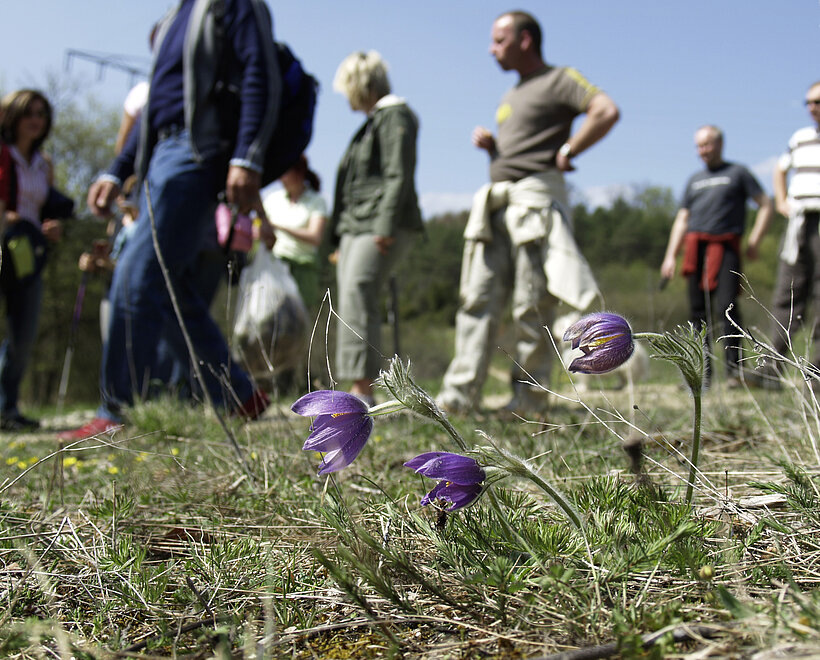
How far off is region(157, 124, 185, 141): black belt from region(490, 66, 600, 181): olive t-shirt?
1.74 meters

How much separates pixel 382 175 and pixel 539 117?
0.98 meters

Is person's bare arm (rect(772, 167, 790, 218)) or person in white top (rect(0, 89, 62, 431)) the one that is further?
person's bare arm (rect(772, 167, 790, 218))

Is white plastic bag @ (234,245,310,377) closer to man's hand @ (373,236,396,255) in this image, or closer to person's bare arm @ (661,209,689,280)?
man's hand @ (373,236,396,255)

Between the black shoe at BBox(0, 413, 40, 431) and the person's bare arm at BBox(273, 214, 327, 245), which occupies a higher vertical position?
the person's bare arm at BBox(273, 214, 327, 245)

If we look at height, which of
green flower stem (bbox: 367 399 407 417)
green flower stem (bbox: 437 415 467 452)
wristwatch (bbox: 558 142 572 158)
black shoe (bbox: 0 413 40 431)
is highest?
wristwatch (bbox: 558 142 572 158)

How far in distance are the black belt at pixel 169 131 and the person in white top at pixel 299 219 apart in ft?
6.05

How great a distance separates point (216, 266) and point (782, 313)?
12.1 ft

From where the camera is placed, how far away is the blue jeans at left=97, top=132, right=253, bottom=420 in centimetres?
308

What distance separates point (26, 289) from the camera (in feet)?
14.6

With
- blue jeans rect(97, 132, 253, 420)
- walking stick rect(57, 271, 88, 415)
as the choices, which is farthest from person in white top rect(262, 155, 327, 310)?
blue jeans rect(97, 132, 253, 420)

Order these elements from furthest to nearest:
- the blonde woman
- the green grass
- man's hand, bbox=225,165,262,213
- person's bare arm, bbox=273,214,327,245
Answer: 1. person's bare arm, bbox=273,214,327,245
2. the blonde woman
3. man's hand, bbox=225,165,262,213
4. the green grass

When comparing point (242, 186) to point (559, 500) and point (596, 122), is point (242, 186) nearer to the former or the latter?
point (596, 122)

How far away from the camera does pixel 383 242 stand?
13.2 feet

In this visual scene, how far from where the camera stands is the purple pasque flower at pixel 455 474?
105 cm
